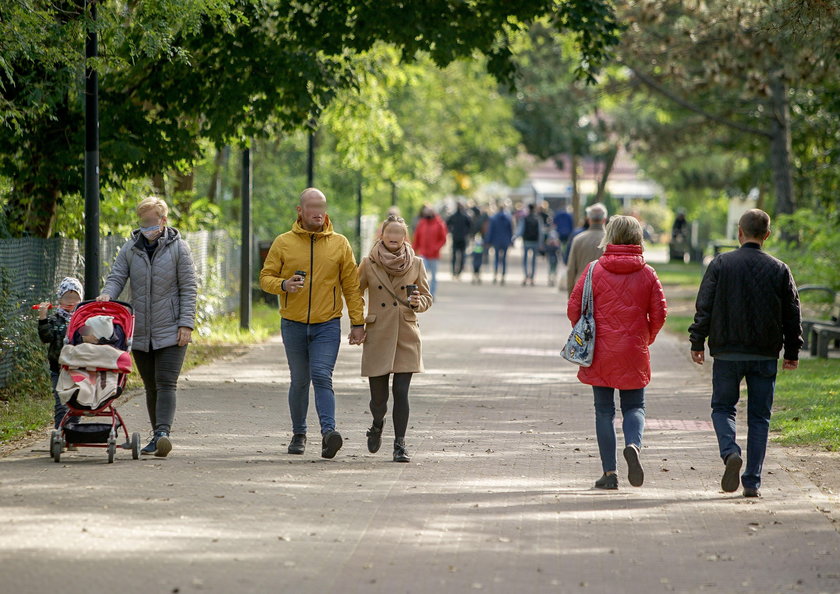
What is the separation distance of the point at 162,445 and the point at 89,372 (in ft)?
2.31

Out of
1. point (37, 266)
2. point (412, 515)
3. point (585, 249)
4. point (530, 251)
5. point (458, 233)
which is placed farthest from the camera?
point (458, 233)

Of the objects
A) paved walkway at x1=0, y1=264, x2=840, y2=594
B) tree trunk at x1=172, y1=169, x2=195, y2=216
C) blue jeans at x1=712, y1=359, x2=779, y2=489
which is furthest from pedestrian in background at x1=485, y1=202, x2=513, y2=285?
blue jeans at x1=712, y1=359, x2=779, y2=489

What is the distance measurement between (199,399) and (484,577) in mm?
6498

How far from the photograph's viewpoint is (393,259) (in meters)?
9.10

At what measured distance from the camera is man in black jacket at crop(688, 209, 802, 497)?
8070 millimetres

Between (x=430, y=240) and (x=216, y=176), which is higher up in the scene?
(x=216, y=176)

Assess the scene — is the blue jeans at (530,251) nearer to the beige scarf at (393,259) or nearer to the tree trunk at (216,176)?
the tree trunk at (216,176)

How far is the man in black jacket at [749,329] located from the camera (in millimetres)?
8070

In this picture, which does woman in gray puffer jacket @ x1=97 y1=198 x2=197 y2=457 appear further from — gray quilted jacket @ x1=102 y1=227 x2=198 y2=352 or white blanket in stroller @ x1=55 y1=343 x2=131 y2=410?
white blanket in stroller @ x1=55 y1=343 x2=131 y2=410

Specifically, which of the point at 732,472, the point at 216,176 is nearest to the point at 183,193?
the point at 216,176

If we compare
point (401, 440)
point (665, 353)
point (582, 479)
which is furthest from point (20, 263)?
point (665, 353)

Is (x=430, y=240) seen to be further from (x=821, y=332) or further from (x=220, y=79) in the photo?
(x=220, y=79)

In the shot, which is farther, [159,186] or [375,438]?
[159,186]

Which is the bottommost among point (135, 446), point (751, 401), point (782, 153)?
point (135, 446)
